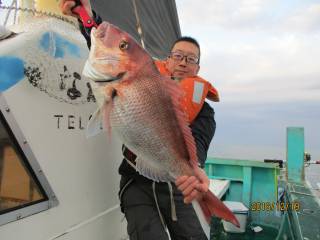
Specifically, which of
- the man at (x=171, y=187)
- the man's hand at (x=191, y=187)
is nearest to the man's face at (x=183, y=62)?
the man at (x=171, y=187)

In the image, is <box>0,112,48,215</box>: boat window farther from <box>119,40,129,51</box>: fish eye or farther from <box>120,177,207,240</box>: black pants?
<box>119,40,129,51</box>: fish eye

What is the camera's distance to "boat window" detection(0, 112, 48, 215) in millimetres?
2203

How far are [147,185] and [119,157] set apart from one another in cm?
56

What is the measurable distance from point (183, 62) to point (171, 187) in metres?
1.04

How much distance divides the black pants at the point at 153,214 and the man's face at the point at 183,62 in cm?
94

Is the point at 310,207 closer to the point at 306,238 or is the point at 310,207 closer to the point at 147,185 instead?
the point at 306,238

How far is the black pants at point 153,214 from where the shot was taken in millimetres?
2723

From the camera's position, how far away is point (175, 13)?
19.4 ft

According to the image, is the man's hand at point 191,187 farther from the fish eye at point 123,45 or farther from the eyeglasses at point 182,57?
the eyeglasses at point 182,57

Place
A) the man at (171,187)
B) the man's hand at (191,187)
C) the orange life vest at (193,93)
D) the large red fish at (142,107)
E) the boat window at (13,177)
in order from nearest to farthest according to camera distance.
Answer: the large red fish at (142,107) < the man's hand at (191,187) < the boat window at (13,177) < the man at (171,187) < the orange life vest at (193,93)

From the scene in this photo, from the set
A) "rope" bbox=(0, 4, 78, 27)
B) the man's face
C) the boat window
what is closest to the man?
the man's face

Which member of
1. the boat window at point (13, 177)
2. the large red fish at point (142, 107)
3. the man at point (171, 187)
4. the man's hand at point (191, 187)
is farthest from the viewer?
the man at point (171, 187)

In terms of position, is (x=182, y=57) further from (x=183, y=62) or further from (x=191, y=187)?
(x=191, y=187)

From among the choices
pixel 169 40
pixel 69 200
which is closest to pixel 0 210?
pixel 69 200
